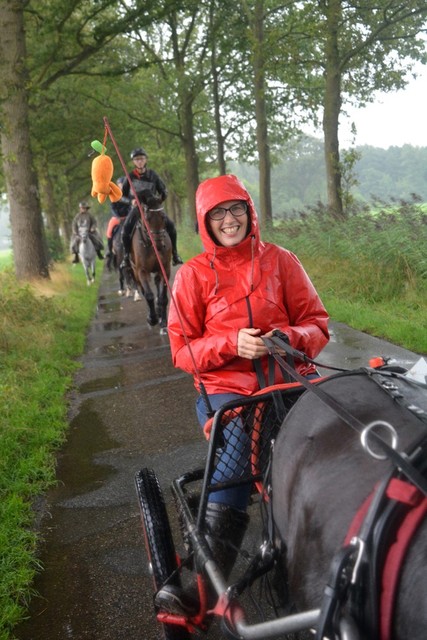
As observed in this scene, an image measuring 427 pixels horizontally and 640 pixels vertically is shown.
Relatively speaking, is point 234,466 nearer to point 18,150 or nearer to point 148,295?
point 148,295

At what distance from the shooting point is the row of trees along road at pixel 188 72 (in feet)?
38.7

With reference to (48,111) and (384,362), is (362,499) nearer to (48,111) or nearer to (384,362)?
(384,362)

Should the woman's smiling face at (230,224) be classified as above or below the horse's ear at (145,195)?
below

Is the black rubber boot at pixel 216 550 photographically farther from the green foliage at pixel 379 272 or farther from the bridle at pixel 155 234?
the bridle at pixel 155 234

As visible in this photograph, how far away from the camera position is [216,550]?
2.34 metres

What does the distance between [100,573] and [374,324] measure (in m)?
5.35

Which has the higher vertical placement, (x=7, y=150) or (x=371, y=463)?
(x=7, y=150)

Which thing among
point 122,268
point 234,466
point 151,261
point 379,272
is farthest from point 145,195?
point 234,466

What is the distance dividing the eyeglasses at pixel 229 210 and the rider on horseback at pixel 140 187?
5.31 metres

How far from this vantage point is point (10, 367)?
6992 mm

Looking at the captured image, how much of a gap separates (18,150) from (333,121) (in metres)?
6.52

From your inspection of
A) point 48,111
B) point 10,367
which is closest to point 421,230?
point 10,367

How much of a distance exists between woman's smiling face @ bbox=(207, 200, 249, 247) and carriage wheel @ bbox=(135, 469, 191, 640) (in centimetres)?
126

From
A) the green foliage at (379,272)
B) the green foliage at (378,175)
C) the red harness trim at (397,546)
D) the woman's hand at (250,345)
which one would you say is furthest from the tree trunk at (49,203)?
the red harness trim at (397,546)
